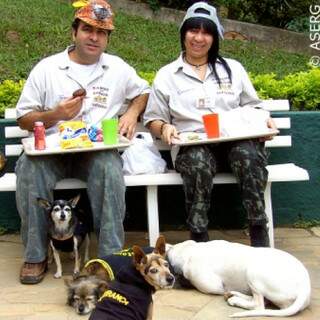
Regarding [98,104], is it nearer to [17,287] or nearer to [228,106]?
[228,106]

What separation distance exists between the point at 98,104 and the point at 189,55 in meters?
0.75

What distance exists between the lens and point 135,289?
11.0 feet

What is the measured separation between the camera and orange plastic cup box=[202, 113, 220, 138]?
479cm

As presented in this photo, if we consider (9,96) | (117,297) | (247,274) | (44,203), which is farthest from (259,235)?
(9,96)

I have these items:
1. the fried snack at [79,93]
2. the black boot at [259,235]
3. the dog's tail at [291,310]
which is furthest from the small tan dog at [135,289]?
the fried snack at [79,93]

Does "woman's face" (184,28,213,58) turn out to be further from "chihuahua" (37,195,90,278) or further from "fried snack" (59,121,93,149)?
"chihuahua" (37,195,90,278)

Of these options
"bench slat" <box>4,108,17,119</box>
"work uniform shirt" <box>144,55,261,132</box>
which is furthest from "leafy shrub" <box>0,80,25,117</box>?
"work uniform shirt" <box>144,55,261,132</box>

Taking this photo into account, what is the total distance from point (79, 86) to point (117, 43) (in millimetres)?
4635

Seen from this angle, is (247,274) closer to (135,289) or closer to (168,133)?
(135,289)

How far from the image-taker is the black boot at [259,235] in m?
4.80

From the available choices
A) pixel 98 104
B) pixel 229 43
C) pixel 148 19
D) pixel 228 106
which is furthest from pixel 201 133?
pixel 148 19

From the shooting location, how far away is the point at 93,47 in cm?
498

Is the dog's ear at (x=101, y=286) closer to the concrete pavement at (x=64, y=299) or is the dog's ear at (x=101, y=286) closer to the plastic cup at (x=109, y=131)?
the concrete pavement at (x=64, y=299)

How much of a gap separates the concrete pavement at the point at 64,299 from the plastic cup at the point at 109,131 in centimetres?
97
